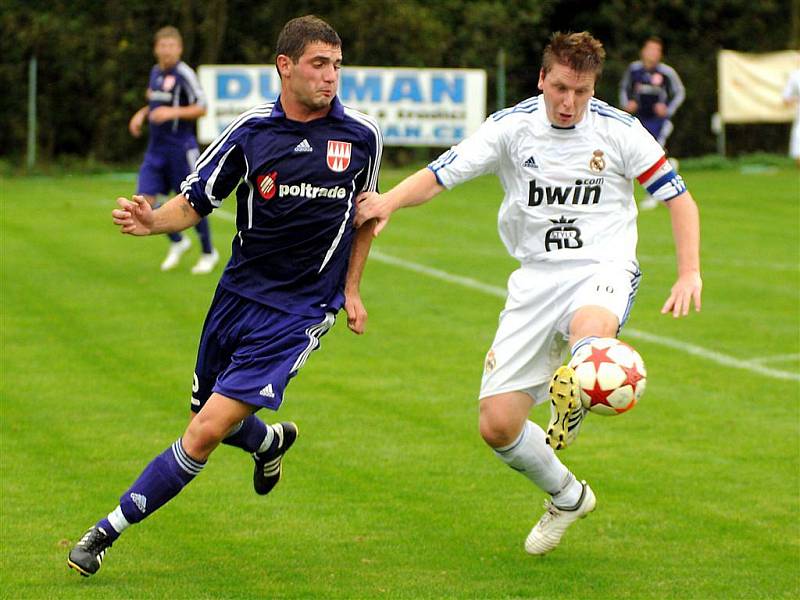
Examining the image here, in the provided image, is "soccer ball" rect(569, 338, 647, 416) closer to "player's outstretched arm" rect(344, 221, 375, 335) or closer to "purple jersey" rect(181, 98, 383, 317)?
"player's outstretched arm" rect(344, 221, 375, 335)

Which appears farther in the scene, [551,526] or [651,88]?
[651,88]

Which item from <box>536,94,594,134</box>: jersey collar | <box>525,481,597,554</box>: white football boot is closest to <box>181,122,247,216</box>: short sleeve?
<box>536,94,594,134</box>: jersey collar

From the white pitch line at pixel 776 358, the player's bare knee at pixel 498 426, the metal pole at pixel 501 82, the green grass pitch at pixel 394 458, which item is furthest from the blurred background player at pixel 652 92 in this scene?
the player's bare knee at pixel 498 426

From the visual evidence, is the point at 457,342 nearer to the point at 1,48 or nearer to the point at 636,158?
the point at 636,158

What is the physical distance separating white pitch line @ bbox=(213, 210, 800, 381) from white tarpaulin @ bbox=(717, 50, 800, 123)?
16.2 metres

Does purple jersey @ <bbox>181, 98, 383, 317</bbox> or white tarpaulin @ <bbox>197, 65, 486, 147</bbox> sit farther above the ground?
purple jersey @ <bbox>181, 98, 383, 317</bbox>

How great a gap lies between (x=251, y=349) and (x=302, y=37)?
135 centimetres

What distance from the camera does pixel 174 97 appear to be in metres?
15.4

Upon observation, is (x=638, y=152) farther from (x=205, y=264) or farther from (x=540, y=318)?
(x=205, y=264)

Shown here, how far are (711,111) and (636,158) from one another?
86.3 ft

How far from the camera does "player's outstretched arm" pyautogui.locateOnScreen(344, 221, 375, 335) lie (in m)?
6.77

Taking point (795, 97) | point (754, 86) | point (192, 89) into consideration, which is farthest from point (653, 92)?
point (192, 89)

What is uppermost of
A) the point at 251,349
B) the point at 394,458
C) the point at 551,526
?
the point at 251,349

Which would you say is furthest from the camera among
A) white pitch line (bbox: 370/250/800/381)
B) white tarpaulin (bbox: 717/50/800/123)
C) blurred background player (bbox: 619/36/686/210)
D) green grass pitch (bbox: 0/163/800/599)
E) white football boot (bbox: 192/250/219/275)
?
white tarpaulin (bbox: 717/50/800/123)
